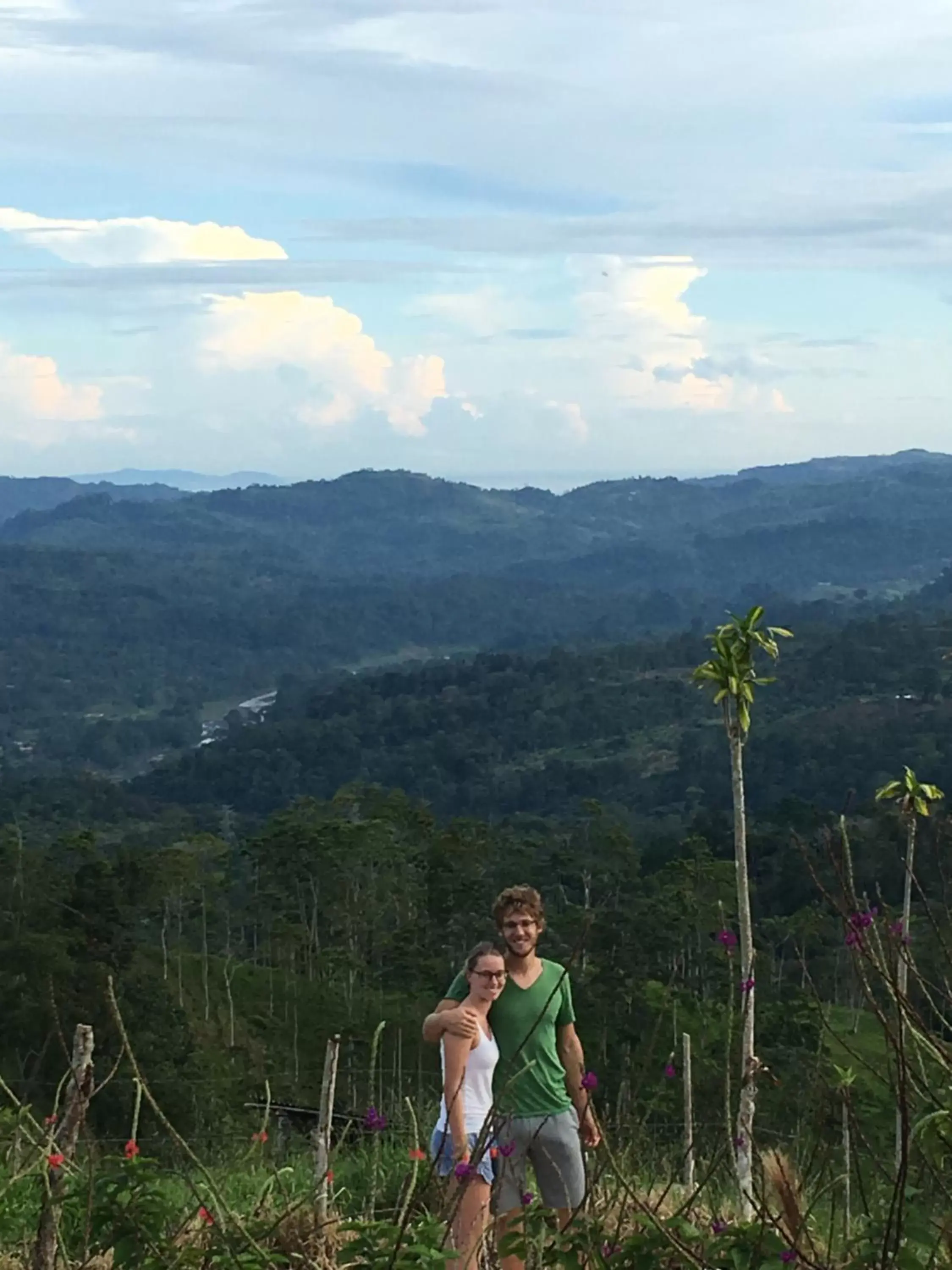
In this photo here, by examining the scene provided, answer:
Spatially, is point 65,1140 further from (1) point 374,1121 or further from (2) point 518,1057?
(2) point 518,1057

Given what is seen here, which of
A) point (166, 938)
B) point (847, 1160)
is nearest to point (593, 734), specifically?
point (166, 938)

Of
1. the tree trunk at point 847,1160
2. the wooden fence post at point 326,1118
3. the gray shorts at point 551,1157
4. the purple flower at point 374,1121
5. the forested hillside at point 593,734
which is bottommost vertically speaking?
the forested hillside at point 593,734

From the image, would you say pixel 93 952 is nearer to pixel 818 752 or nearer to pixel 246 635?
pixel 818 752

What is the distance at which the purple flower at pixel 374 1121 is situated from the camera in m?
3.29

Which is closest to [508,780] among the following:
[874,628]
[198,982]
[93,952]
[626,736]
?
[626,736]

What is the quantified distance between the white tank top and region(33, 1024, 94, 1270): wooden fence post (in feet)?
3.49

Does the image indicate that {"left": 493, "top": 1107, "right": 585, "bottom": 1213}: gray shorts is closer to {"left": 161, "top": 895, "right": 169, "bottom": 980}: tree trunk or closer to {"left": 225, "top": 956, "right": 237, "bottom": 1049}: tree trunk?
{"left": 225, "top": 956, "right": 237, "bottom": 1049}: tree trunk

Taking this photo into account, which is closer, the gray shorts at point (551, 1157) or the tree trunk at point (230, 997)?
the gray shorts at point (551, 1157)

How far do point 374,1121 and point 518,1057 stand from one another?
618 millimetres

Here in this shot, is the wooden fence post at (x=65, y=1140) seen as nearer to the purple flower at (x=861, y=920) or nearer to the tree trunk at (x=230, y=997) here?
the purple flower at (x=861, y=920)

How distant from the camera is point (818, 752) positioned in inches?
3147

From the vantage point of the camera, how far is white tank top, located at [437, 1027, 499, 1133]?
3971 mm

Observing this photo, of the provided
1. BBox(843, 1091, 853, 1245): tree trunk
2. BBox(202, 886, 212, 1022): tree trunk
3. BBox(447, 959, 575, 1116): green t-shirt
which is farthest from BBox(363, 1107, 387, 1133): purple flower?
BBox(202, 886, 212, 1022): tree trunk

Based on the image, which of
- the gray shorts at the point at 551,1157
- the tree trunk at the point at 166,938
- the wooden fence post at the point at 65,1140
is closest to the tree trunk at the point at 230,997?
the tree trunk at the point at 166,938
